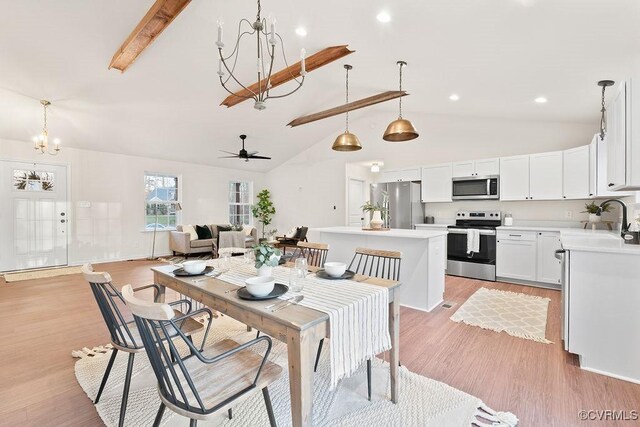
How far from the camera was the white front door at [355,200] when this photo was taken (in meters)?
7.09

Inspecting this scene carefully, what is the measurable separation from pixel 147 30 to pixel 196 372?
10.8 feet

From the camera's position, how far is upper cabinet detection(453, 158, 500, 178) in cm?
497

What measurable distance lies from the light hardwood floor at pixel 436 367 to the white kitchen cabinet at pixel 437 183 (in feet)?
8.32

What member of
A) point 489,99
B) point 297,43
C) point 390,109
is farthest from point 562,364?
point 390,109

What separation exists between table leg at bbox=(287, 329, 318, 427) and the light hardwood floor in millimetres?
1312

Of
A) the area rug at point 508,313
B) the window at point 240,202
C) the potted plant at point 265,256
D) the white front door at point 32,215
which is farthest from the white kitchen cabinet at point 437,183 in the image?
the white front door at point 32,215

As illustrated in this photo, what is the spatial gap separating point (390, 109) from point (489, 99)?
7.64 ft

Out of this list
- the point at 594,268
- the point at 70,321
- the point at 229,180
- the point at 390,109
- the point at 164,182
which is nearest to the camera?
the point at 594,268

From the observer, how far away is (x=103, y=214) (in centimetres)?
632

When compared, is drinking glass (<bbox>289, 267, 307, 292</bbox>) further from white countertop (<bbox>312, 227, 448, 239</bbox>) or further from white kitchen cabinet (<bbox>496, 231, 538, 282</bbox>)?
white kitchen cabinet (<bbox>496, 231, 538, 282</bbox>)

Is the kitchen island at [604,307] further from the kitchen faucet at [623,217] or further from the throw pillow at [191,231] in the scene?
the throw pillow at [191,231]

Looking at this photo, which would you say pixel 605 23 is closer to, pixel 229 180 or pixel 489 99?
pixel 489 99

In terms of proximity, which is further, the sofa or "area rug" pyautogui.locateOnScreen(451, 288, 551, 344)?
the sofa

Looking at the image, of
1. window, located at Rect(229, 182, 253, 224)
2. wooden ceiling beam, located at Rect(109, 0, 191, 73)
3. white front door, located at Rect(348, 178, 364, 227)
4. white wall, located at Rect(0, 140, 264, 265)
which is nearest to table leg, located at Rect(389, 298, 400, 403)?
wooden ceiling beam, located at Rect(109, 0, 191, 73)
